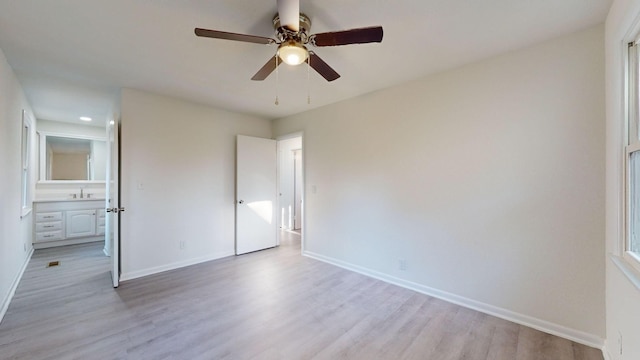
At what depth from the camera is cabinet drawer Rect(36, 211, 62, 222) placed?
432 cm

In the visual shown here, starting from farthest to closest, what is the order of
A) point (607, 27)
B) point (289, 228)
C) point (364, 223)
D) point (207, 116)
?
1. point (289, 228)
2. point (207, 116)
3. point (364, 223)
4. point (607, 27)

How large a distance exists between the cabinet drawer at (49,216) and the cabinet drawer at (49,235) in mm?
225

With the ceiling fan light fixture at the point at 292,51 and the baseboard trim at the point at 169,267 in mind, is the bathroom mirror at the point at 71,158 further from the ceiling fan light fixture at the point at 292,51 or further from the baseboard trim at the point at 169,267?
the ceiling fan light fixture at the point at 292,51

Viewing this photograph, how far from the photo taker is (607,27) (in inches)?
71.2

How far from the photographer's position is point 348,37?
1.59 m

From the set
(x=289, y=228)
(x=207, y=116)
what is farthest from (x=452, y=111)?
(x=289, y=228)

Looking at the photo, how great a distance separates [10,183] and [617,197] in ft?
17.1

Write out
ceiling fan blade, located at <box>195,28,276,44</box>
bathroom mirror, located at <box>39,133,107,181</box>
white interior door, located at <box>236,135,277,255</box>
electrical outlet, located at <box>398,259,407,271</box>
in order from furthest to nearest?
bathroom mirror, located at <box>39,133,107,181</box>, white interior door, located at <box>236,135,277,255</box>, electrical outlet, located at <box>398,259,407,271</box>, ceiling fan blade, located at <box>195,28,276,44</box>

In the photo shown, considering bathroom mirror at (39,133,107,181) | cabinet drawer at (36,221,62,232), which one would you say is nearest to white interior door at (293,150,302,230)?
bathroom mirror at (39,133,107,181)

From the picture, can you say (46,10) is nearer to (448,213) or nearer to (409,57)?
(409,57)

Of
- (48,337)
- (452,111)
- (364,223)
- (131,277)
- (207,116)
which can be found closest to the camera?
(48,337)

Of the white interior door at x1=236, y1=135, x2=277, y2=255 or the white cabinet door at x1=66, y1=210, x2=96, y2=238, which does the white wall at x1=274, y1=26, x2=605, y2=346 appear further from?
the white cabinet door at x1=66, y1=210, x2=96, y2=238

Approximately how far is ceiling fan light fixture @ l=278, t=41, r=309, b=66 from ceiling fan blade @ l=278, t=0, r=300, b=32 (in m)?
0.09

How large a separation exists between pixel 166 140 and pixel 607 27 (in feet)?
14.7
